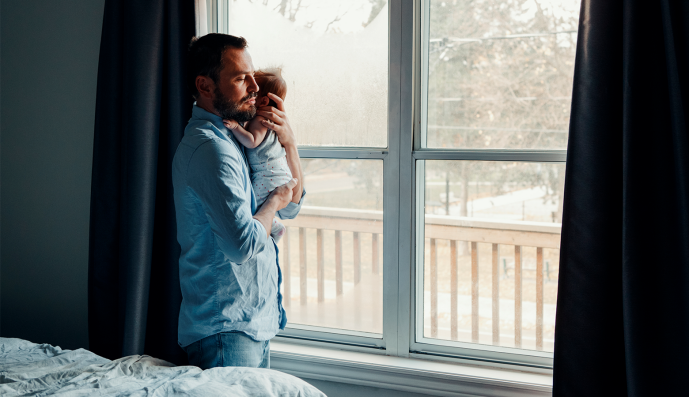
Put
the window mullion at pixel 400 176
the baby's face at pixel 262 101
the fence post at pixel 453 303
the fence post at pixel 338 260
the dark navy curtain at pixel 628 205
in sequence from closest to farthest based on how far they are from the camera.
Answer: the dark navy curtain at pixel 628 205 < the baby's face at pixel 262 101 < the window mullion at pixel 400 176 < the fence post at pixel 453 303 < the fence post at pixel 338 260

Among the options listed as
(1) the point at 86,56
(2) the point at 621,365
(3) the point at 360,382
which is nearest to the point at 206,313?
(3) the point at 360,382

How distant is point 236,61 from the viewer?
1343mm

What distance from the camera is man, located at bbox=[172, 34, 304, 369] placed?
1192 mm

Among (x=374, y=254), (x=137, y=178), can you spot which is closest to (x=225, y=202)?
(x=137, y=178)

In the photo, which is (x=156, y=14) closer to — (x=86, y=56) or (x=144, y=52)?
(x=144, y=52)

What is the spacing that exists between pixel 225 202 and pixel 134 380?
19.7 inches

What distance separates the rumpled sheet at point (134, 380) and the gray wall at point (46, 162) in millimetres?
948

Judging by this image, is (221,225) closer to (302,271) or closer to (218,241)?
(218,241)

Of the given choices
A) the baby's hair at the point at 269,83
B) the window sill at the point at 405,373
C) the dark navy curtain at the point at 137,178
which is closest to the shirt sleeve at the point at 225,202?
the baby's hair at the point at 269,83

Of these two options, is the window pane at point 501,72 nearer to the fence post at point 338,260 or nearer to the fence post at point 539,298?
the fence post at point 539,298

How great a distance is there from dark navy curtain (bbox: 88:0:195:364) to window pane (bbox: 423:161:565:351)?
1014mm

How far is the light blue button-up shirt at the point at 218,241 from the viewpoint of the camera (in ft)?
3.87

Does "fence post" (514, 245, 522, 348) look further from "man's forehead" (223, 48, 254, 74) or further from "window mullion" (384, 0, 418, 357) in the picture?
"man's forehead" (223, 48, 254, 74)

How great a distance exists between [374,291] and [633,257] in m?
0.95
